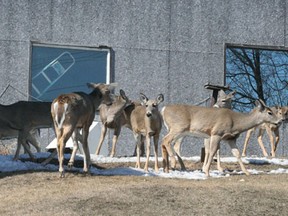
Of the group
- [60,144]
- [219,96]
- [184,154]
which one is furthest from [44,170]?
[184,154]

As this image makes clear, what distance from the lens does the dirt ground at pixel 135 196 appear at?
13.1m

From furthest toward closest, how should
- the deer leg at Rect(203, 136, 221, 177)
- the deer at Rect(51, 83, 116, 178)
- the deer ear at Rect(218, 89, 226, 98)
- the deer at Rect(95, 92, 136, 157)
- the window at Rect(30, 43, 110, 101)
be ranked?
the window at Rect(30, 43, 110, 101) < the deer ear at Rect(218, 89, 226, 98) < the deer at Rect(95, 92, 136, 157) < the deer leg at Rect(203, 136, 221, 177) < the deer at Rect(51, 83, 116, 178)

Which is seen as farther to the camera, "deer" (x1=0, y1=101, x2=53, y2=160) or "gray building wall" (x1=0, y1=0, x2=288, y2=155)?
"gray building wall" (x1=0, y1=0, x2=288, y2=155)

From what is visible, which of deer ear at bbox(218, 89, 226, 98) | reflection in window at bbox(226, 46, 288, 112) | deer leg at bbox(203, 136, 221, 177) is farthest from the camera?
reflection in window at bbox(226, 46, 288, 112)

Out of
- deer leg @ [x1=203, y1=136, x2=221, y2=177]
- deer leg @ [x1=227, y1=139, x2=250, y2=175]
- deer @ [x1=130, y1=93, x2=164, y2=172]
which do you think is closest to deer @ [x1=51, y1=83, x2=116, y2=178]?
deer @ [x1=130, y1=93, x2=164, y2=172]

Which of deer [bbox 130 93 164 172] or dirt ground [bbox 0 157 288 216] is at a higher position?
deer [bbox 130 93 164 172]

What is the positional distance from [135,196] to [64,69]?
43.1ft

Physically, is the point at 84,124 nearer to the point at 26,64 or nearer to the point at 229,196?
the point at 229,196

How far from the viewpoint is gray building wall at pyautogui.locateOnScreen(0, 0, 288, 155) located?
85.0 ft

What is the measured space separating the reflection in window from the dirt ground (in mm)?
20389

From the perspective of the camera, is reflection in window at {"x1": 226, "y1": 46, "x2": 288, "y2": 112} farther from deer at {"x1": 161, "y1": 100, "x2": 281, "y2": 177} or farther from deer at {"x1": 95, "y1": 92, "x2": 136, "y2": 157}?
deer at {"x1": 161, "y1": 100, "x2": 281, "y2": 177}

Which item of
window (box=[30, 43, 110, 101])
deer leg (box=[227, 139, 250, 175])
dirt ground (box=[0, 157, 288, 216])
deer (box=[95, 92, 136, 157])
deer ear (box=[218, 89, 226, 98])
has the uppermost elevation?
window (box=[30, 43, 110, 101])

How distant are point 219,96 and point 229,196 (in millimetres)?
9963

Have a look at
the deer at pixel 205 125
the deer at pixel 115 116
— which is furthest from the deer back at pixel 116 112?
the deer at pixel 205 125
